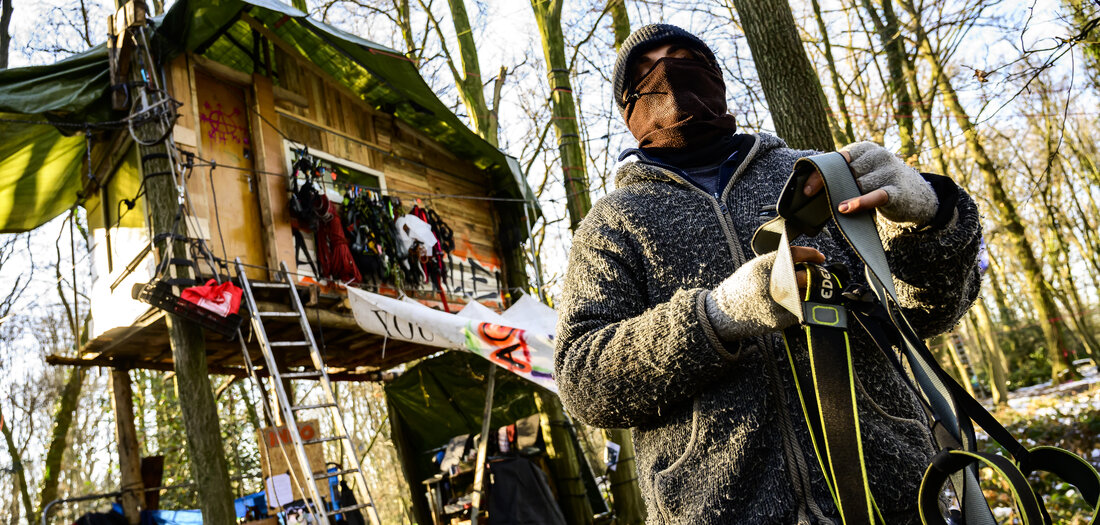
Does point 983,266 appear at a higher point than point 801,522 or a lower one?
higher

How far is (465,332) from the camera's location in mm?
8516

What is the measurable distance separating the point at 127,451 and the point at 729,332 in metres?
9.89

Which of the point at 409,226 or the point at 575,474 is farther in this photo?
the point at 575,474

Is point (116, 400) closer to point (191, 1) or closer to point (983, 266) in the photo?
point (191, 1)

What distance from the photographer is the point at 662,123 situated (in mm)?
1965

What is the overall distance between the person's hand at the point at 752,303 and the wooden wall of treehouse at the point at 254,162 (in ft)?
25.5

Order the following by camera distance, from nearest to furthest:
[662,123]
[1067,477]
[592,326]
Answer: [1067,477]
[592,326]
[662,123]

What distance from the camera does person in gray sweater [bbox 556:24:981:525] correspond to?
136 cm

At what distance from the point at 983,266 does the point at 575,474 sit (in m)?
10.1

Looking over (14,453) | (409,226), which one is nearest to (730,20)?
(409,226)

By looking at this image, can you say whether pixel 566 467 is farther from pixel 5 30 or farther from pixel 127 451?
pixel 5 30

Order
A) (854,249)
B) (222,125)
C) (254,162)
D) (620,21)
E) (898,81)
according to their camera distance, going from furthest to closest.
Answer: (898,81), (620,21), (254,162), (222,125), (854,249)

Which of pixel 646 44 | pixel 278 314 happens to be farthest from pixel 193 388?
pixel 646 44

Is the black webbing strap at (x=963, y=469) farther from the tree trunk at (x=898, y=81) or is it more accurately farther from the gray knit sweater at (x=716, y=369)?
the tree trunk at (x=898, y=81)
